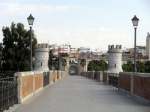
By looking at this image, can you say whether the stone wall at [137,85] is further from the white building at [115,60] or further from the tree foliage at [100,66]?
the tree foliage at [100,66]

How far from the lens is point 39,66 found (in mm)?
59469

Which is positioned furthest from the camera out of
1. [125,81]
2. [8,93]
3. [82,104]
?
[125,81]

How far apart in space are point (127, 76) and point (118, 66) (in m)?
27.5

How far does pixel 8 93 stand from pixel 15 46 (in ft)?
171

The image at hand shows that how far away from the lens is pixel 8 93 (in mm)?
15523

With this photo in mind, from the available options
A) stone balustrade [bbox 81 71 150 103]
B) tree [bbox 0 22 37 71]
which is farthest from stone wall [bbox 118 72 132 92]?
tree [bbox 0 22 37 71]

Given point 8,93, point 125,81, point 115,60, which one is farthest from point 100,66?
point 8,93

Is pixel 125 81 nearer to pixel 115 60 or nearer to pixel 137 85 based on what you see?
pixel 137 85

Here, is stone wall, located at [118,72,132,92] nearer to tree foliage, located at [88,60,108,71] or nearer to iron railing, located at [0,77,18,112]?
iron railing, located at [0,77,18,112]

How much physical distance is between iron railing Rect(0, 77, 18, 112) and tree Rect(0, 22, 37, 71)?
47.8 metres

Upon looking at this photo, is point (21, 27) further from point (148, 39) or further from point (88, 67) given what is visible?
point (148, 39)

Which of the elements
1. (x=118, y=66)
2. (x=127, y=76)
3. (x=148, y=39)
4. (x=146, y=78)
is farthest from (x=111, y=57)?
(x=148, y=39)

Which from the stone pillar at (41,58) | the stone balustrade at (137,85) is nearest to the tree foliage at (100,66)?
the stone pillar at (41,58)

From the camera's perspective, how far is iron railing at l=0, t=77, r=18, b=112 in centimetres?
1429
